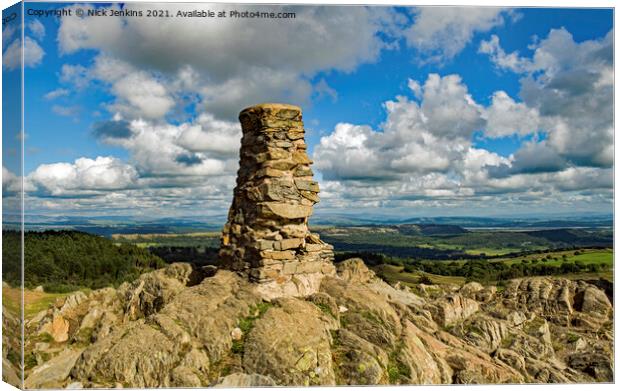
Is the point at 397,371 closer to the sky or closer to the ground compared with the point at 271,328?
closer to the ground

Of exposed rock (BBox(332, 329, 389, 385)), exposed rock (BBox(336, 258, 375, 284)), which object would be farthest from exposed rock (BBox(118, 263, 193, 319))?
exposed rock (BBox(336, 258, 375, 284))

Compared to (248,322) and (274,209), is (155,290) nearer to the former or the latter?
(248,322)

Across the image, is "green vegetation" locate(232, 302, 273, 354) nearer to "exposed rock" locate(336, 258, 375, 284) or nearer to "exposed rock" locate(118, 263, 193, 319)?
"exposed rock" locate(118, 263, 193, 319)

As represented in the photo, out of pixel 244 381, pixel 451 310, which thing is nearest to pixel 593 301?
pixel 451 310

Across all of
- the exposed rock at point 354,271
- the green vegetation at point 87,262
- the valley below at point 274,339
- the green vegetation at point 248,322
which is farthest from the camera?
the green vegetation at point 87,262

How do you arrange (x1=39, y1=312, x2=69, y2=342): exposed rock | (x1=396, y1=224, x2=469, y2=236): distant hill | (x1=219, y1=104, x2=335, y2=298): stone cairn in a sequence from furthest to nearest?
1. (x1=396, y1=224, x2=469, y2=236): distant hill
2. (x1=39, y1=312, x2=69, y2=342): exposed rock
3. (x1=219, y1=104, x2=335, y2=298): stone cairn

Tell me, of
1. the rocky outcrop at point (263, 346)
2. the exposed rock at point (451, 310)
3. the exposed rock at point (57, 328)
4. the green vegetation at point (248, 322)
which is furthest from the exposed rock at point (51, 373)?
the exposed rock at point (451, 310)

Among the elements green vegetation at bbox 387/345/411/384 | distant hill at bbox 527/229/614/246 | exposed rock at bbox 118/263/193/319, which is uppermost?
distant hill at bbox 527/229/614/246

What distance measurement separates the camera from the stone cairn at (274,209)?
48.2ft

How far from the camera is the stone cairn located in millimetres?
14688

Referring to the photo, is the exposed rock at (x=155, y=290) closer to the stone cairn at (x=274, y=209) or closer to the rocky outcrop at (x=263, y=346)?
the rocky outcrop at (x=263, y=346)

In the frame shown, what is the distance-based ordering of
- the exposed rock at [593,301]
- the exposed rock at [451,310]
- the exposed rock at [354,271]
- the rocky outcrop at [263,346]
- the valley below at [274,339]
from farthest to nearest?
1. the exposed rock at [593,301]
2. the exposed rock at [354,271]
3. the exposed rock at [451,310]
4. the valley below at [274,339]
5. the rocky outcrop at [263,346]

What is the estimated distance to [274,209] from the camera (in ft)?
48.4

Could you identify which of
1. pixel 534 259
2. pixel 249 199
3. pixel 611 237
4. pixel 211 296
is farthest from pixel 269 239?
pixel 534 259
